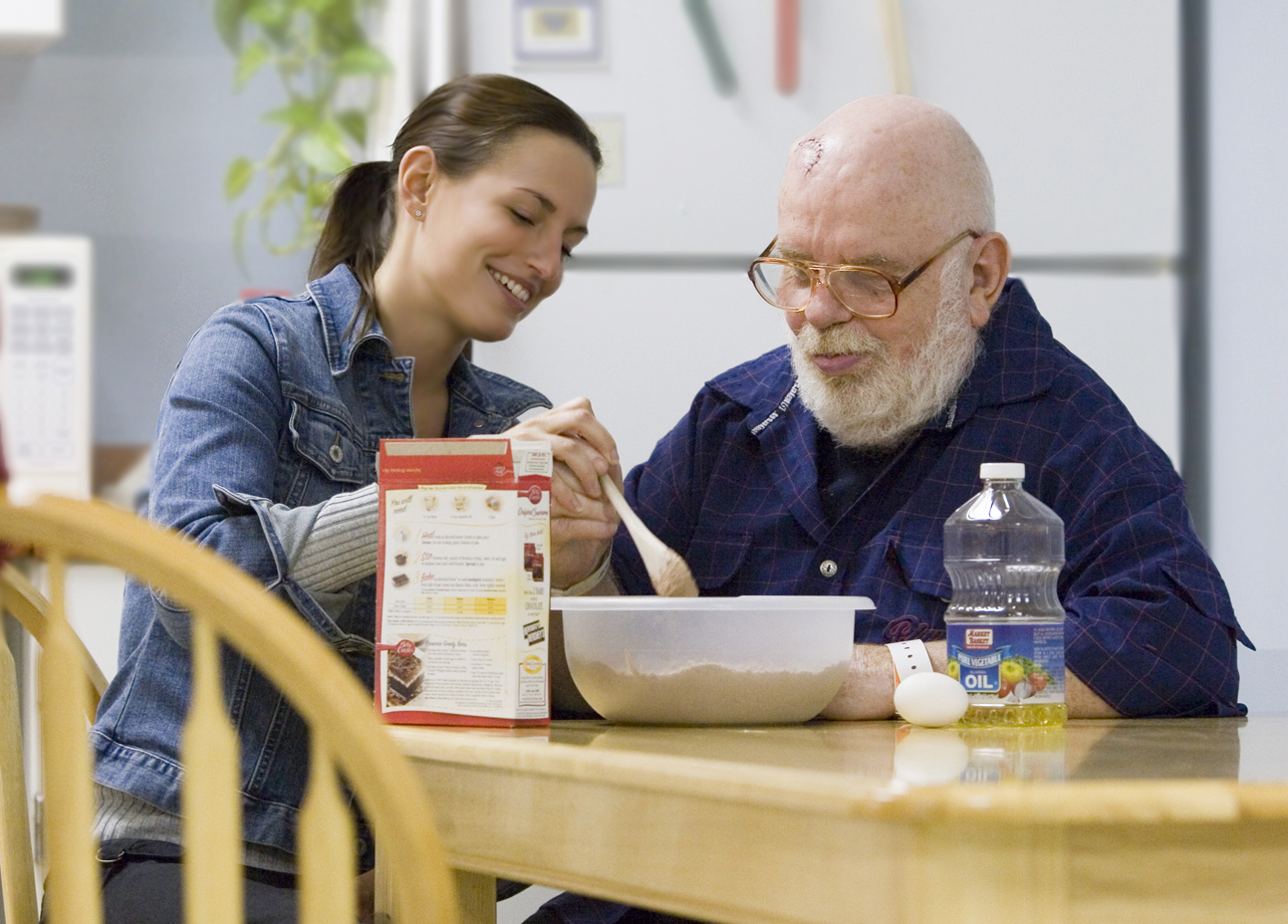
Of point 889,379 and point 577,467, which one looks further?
point 889,379

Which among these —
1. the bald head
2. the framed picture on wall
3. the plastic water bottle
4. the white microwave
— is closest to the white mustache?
the bald head

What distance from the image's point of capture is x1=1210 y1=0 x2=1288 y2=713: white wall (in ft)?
6.58

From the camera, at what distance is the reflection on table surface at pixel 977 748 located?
0.77 metres

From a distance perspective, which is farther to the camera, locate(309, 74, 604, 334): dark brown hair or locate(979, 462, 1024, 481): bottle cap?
locate(309, 74, 604, 334): dark brown hair

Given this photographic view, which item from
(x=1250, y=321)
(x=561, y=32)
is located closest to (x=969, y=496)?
(x=1250, y=321)

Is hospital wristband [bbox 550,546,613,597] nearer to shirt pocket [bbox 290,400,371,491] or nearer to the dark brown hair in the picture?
shirt pocket [bbox 290,400,371,491]

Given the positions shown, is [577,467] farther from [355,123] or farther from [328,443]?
[355,123]

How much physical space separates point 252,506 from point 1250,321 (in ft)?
4.82

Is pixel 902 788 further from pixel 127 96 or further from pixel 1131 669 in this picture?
pixel 127 96

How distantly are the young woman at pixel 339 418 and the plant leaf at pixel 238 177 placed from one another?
0.49 m

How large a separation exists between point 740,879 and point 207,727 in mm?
279

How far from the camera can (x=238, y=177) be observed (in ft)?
6.96

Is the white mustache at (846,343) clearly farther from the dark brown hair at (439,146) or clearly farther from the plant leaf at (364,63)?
the plant leaf at (364,63)

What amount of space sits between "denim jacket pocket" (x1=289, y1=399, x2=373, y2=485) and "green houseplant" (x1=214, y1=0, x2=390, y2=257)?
737 millimetres
